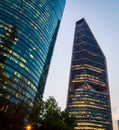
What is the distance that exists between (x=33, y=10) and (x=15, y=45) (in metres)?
30.6

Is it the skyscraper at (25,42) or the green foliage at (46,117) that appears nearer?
the green foliage at (46,117)

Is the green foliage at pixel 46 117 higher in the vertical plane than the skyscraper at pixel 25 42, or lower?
lower

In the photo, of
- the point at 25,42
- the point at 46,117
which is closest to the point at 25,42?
the point at 25,42

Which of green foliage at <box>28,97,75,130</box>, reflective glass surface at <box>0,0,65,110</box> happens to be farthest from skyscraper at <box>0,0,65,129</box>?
green foliage at <box>28,97,75,130</box>

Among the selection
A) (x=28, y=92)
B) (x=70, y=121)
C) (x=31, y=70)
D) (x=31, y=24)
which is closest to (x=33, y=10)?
(x=31, y=24)

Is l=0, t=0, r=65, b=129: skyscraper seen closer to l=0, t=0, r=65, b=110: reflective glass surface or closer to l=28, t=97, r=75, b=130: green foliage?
l=0, t=0, r=65, b=110: reflective glass surface

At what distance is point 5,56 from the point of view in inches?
3206

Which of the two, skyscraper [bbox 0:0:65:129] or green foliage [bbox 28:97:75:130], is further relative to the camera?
skyscraper [bbox 0:0:65:129]

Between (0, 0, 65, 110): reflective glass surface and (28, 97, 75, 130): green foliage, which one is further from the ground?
(0, 0, 65, 110): reflective glass surface

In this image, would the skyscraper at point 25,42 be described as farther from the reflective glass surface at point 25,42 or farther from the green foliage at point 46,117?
the green foliage at point 46,117

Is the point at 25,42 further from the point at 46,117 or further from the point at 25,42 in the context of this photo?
the point at 46,117

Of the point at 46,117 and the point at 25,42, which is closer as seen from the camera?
the point at 46,117

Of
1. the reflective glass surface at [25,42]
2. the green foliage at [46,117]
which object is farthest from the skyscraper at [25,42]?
the green foliage at [46,117]

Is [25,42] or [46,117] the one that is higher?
[25,42]
